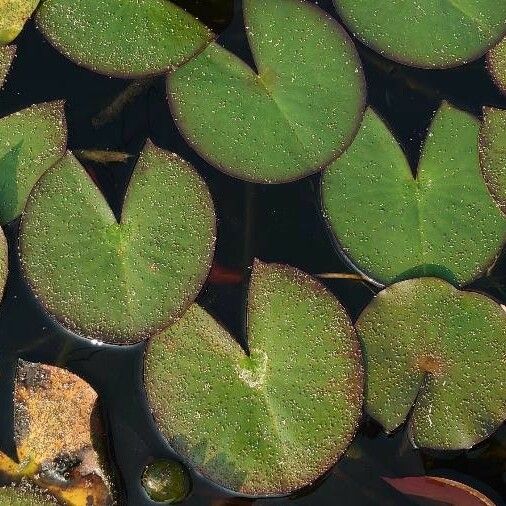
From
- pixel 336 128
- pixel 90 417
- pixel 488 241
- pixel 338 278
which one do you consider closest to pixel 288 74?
pixel 336 128

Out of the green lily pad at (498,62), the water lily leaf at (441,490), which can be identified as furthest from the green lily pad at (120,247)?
the green lily pad at (498,62)

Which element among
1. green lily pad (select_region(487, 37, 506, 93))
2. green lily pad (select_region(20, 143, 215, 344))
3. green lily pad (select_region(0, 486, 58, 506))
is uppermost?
green lily pad (select_region(487, 37, 506, 93))

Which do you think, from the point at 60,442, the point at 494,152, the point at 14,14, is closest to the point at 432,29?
the point at 494,152

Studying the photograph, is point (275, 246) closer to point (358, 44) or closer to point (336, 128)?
point (336, 128)

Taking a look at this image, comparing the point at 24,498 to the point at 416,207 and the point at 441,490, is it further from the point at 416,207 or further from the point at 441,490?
the point at 416,207

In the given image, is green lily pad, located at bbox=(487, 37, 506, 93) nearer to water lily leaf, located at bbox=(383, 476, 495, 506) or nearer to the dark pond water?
the dark pond water

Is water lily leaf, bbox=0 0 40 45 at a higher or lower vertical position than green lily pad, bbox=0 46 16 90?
higher

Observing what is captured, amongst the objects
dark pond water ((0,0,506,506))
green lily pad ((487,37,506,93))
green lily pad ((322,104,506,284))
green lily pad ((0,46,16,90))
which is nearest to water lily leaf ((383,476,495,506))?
dark pond water ((0,0,506,506))
